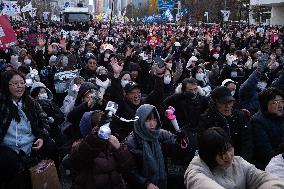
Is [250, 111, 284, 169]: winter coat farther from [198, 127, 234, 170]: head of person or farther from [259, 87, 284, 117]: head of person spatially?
[198, 127, 234, 170]: head of person

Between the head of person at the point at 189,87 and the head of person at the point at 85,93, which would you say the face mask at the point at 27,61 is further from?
the head of person at the point at 189,87

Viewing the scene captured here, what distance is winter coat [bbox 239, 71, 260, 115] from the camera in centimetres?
605

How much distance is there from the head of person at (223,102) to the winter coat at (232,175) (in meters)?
A: 1.98

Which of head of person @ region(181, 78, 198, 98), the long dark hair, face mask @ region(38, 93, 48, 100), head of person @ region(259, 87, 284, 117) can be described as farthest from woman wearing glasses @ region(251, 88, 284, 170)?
face mask @ region(38, 93, 48, 100)

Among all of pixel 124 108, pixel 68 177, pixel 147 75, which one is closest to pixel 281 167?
pixel 124 108

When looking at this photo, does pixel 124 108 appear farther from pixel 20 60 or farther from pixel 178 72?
pixel 20 60

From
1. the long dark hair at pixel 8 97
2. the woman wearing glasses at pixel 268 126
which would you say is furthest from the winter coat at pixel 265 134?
the long dark hair at pixel 8 97

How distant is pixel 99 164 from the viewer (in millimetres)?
3592

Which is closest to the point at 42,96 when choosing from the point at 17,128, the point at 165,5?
the point at 17,128

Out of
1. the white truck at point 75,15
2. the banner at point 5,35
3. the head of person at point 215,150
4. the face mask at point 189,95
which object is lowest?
the face mask at point 189,95

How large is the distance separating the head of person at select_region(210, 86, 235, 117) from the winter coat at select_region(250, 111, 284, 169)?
12.5 inches

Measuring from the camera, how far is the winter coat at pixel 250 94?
605 centimetres

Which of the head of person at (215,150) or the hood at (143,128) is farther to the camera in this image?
the hood at (143,128)

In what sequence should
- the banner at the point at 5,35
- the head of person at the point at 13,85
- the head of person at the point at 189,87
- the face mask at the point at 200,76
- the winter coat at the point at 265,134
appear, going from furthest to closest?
the banner at the point at 5,35 < the face mask at the point at 200,76 < the head of person at the point at 189,87 < the winter coat at the point at 265,134 < the head of person at the point at 13,85
